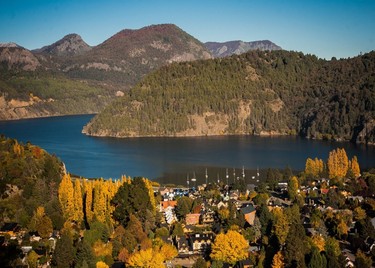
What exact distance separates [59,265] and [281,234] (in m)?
10.2

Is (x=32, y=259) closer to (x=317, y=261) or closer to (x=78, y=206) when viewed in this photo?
(x=78, y=206)

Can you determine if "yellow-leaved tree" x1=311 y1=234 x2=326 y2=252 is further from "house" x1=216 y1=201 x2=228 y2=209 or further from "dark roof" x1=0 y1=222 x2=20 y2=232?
A: "dark roof" x1=0 y1=222 x2=20 y2=232

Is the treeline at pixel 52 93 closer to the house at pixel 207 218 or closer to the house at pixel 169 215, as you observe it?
the house at pixel 169 215

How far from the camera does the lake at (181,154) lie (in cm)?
5259

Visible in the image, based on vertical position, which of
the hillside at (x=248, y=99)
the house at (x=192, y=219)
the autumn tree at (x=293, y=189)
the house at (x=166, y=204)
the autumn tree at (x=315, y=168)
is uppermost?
the hillside at (x=248, y=99)

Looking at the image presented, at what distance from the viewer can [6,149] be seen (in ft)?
128

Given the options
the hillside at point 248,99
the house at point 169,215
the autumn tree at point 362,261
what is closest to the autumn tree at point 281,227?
the autumn tree at point 362,261

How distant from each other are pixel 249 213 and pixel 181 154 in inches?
1377

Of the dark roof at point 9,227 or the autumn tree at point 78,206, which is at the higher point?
the autumn tree at point 78,206

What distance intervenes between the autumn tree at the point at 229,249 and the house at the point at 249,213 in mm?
5782

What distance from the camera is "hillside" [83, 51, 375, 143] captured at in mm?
87875

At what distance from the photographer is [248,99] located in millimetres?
101625

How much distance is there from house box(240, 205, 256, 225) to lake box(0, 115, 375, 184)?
16.0m

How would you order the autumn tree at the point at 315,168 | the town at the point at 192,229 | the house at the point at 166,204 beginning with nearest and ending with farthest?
1. the town at the point at 192,229
2. the house at the point at 166,204
3. the autumn tree at the point at 315,168
